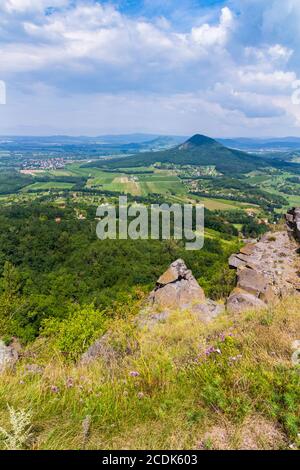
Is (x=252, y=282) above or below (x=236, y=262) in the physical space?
above

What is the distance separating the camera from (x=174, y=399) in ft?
10.0

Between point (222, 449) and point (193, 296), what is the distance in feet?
34.7

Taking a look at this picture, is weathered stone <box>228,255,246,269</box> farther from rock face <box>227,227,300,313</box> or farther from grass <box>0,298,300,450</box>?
grass <box>0,298,300,450</box>

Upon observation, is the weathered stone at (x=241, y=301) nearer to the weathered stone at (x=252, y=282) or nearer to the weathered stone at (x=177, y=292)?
the weathered stone at (x=252, y=282)

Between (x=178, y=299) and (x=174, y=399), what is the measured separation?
9.53 metres

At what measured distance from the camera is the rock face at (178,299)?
32.0 ft

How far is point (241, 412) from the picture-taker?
8.99 ft

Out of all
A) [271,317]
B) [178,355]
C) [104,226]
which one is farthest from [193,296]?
[104,226]

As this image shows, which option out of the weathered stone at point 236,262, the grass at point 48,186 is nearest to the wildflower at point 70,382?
the weathered stone at point 236,262

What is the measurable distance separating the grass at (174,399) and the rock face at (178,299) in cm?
470

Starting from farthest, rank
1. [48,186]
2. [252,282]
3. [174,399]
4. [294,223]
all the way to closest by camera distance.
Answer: [48,186] < [294,223] < [252,282] < [174,399]

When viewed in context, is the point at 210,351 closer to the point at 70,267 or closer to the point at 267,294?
the point at 267,294

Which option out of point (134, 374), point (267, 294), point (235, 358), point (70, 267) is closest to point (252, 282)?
point (267, 294)

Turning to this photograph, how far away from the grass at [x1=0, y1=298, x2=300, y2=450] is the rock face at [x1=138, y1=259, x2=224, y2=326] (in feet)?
15.4
